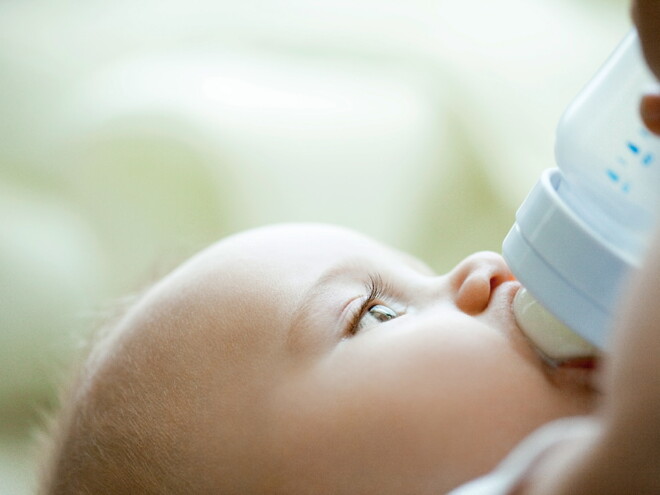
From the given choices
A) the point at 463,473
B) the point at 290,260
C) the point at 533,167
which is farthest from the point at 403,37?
the point at 463,473

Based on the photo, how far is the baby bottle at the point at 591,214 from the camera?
2.35 ft

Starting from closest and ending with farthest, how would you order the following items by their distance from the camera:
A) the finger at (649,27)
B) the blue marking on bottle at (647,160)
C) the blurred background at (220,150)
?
the finger at (649,27) → the blue marking on bottle at (647,160) → the blurred background at (220,150)

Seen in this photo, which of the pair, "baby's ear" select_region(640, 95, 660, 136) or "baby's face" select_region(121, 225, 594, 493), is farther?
"baby's face" select_region(121, 225, 594, 493)

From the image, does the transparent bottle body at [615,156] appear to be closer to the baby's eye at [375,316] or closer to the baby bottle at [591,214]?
the baby bottle at [591,214]

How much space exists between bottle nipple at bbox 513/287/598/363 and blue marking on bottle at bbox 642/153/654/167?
16cm

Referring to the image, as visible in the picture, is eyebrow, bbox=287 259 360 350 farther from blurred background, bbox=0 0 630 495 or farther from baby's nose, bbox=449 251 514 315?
blurred background, bbox=0 0 630 495

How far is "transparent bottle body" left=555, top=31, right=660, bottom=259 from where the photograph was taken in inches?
28.2

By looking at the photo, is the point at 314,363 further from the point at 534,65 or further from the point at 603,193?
the point at 534,65

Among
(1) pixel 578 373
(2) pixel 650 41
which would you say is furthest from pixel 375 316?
(2) pixel 650 41

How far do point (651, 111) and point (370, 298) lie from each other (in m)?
0.40

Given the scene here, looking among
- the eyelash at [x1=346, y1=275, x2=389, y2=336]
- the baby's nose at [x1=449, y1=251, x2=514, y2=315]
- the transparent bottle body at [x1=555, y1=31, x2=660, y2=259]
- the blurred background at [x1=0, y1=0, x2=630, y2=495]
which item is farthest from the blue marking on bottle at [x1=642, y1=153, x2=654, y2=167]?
the blurred background at [x1=0, y1=0, x2=630, y2=495]

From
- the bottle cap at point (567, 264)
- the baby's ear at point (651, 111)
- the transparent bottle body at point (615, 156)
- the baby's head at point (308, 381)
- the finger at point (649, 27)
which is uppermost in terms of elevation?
the finger at point (649, 27)

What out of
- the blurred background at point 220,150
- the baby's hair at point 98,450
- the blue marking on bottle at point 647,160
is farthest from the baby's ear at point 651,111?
the blurred background at point 220,150

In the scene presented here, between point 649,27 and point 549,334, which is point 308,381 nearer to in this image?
point 549,334
